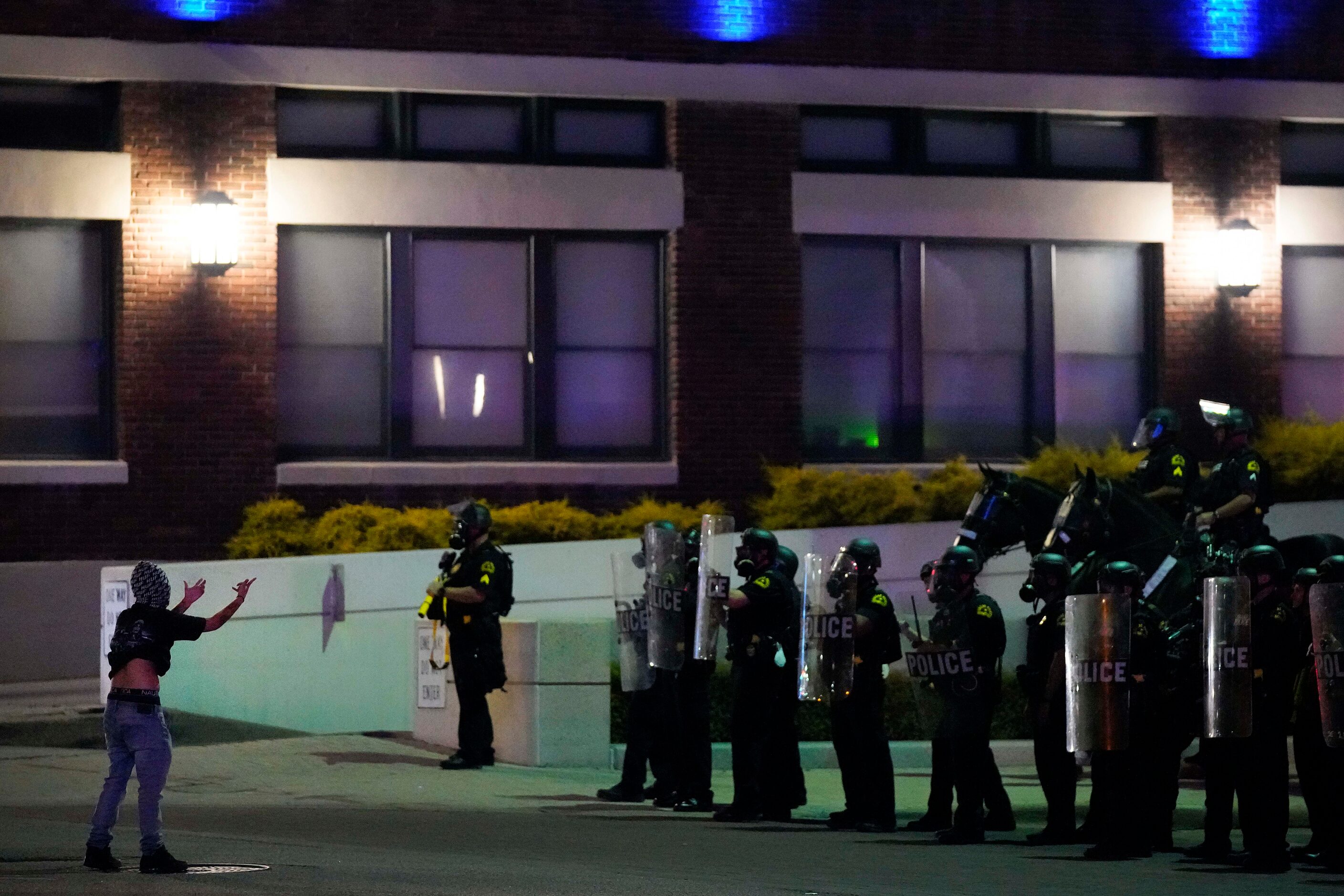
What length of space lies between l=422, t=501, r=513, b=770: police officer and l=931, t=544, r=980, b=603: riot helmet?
427cm

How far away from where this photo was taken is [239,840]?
41.2 feet

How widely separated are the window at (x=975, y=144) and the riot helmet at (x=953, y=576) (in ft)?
37.7

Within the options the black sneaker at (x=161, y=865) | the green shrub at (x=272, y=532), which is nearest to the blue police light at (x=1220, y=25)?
the green shrub at (x=272, y=532)

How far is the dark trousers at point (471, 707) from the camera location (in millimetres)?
16797

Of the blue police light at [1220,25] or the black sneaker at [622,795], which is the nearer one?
the black sneaker at [622,795]

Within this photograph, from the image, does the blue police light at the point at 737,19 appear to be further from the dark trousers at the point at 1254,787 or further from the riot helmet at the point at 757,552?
the dark trousers at the point at 1254,787

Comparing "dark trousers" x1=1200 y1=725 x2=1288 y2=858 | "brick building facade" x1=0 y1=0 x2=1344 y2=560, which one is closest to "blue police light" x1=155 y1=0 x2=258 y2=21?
"brick building facade" x1=0 y1=0 x2=1344 y2=560

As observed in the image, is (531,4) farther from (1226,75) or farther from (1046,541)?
(1046,541)

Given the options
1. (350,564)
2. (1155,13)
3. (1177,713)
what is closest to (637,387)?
(350,564)

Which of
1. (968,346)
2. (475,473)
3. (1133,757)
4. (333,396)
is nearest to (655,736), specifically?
(1133,757)

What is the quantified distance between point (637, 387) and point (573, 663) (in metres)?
7.41

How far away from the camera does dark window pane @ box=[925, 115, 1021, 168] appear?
81.8ft

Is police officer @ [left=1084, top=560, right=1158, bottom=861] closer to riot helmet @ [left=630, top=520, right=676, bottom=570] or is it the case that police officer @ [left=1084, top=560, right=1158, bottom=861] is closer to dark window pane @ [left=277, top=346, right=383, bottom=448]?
riot helmet @ [left=630, top=520, right=676, bottom=570]

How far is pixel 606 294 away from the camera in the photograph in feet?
79.6
